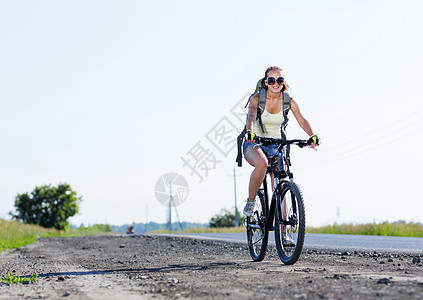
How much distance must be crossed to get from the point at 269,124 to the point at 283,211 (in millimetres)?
1227

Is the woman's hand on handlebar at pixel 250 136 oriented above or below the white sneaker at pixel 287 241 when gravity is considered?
above

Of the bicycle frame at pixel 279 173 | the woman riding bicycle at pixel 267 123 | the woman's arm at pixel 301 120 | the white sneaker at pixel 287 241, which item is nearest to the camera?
the white sneaker at pixel 287 241

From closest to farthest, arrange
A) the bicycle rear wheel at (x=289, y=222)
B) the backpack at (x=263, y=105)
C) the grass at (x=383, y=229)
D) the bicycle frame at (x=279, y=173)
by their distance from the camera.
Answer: the bicycle rear wheel at (x=289, y=222) → the bicycle frame at (x=279, y=173) → the backpack at (x=263, y=105) → the grass at (x=383, y=229)

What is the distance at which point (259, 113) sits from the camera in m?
6.61

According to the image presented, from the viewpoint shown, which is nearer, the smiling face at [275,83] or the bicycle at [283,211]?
the bicycle at [283,211]

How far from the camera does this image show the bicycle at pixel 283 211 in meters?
5.81

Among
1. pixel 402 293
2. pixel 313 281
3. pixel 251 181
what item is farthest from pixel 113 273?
pixel 402 293

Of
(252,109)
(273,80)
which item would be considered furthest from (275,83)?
(252,109)

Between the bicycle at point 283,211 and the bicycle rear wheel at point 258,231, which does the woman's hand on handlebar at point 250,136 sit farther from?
the bicycle rear wheel at point 258,231

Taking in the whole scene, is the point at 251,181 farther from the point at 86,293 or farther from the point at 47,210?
the point at 47,210

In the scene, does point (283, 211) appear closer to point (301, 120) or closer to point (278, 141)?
point (278, 141)

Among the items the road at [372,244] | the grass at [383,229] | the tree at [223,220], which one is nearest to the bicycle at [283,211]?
the road at [372,244]

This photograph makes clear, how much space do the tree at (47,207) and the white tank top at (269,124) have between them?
60.4 m

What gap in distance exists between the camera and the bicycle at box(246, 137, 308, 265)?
581 cm
